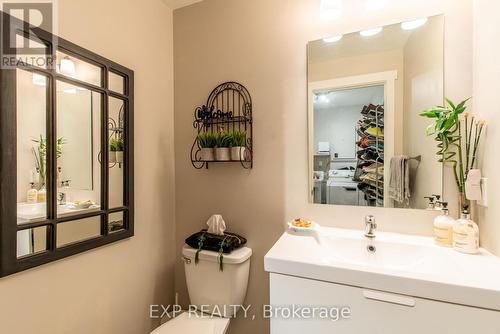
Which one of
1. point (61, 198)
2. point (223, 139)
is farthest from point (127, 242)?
point (223, 139)

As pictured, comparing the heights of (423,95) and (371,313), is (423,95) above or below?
above

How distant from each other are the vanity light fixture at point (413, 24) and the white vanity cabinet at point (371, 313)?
1.17 meters

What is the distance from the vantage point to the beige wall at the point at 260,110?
1.26 metres

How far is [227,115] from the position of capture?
58.8 inches

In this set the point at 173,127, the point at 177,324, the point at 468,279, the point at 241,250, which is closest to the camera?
the point at 468,279

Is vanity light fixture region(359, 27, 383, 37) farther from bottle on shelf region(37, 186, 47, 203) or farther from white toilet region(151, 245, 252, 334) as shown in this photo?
bottle on shelf region(37, 186, 47, 203)

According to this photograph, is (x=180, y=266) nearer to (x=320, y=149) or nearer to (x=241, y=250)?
(x=241, y=250)

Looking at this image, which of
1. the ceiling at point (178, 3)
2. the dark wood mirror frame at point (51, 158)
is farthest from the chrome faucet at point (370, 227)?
the ceiling at point (178, 3)

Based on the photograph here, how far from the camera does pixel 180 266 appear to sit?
168 centimetres

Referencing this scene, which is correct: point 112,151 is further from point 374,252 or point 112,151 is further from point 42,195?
point 374,252

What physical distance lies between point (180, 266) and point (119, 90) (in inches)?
46.5

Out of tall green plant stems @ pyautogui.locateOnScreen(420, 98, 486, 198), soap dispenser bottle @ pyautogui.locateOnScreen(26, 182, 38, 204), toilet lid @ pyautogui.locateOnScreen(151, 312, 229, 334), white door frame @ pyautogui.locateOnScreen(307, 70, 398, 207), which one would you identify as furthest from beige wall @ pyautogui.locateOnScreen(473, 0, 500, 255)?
soap dispenser bottle @ pyautogui.locateOnScreen(26, 182, 38, 204)

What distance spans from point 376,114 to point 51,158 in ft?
4.78

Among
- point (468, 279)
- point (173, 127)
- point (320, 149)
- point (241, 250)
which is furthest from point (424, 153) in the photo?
point (173, 127)
